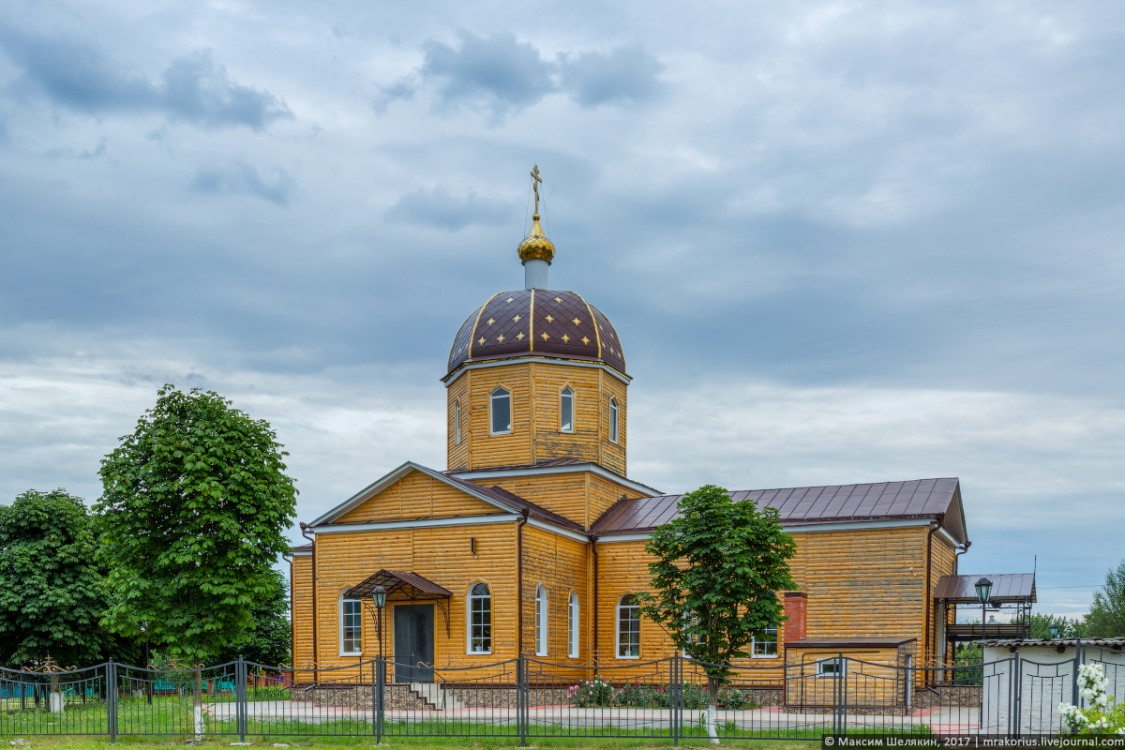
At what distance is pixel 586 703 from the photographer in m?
23.8

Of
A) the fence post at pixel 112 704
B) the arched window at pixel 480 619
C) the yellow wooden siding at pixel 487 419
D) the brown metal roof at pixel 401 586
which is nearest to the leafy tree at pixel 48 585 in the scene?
the brown metal roof at pixel 401 586

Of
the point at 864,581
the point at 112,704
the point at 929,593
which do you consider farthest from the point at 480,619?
the point at 929,593

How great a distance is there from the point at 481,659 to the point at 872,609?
27.5 ft

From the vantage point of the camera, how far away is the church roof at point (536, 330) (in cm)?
2903

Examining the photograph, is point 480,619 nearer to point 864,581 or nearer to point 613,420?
point 613,420

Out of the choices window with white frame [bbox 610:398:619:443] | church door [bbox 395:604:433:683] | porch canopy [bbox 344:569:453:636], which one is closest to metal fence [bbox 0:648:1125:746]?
church door [bbox 395:604:433:683]

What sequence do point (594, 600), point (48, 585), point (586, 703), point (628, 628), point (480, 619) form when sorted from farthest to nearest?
point (48, 585)
point (594, 600)
point (628, 628)
point (480, 619)
point (586, 703)

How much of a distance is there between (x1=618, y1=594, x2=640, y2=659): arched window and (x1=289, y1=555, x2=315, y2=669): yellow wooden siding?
7.90 metres

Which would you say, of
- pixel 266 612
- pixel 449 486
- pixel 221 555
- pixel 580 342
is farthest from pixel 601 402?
pixel 266 612

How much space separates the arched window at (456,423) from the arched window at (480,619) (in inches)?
226

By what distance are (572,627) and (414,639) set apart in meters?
3.78

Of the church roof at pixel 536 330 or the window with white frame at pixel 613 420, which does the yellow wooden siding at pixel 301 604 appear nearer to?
the church roof at pixel 536 330

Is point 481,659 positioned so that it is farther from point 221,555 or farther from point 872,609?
point 872,609

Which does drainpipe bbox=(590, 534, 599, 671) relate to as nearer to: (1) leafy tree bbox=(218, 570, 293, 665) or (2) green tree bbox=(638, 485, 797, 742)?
(2) green tree bbox=(638, 485, 797, 742)
